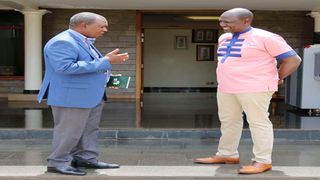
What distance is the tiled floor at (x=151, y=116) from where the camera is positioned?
7.40 meters

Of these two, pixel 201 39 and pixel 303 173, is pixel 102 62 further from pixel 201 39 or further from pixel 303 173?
pixel 201 39

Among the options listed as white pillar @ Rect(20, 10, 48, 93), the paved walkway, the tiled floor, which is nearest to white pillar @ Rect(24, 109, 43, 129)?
the tiled floor

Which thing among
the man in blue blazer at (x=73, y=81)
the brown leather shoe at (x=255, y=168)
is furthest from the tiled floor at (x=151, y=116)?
the man in blue blazer at (x=73, y=81)

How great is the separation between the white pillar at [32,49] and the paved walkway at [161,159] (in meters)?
5.22

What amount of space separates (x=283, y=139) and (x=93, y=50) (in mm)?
3398

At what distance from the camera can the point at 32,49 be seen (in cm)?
1145

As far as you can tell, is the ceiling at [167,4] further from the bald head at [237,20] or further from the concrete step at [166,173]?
the concrete step at [166,173]

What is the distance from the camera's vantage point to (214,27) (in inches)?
512

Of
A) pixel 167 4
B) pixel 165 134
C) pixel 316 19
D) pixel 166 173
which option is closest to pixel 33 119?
pixel 165 134

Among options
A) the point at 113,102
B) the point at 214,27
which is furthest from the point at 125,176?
the point at 214,27

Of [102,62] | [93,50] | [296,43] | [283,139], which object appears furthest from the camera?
[296,43]

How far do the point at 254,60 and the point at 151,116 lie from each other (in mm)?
4565

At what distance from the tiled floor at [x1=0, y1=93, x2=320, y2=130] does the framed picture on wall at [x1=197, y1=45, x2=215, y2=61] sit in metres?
4.83

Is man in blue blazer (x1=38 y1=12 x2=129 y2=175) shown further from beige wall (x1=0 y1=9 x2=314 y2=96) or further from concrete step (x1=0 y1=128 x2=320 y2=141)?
beige wall (x1=0 y1=9 x2=314 y2=96)
